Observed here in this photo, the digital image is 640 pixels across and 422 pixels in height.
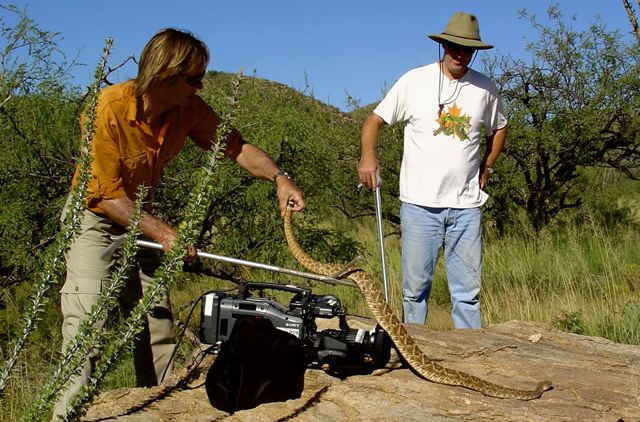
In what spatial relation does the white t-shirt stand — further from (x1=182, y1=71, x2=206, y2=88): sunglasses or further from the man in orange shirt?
(x1=182, y1=71, x2=206, y2=88): sunglasses

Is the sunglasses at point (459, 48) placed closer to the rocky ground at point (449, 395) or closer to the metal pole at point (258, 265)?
the rocky ground at point (449, 395)

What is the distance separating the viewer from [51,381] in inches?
112

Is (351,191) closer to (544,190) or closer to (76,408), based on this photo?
(544,190)

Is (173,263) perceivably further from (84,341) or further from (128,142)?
(128,142)

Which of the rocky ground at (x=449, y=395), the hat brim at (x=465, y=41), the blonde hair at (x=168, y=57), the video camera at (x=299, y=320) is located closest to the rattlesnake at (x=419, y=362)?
the rocky ground at (x=449, y=395)

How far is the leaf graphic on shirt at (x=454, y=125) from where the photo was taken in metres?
5.32

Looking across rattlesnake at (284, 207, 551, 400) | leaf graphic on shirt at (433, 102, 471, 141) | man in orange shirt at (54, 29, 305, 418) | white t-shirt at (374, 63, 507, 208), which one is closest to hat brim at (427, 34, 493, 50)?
white t-shirt at (374, 63, 507, 208)

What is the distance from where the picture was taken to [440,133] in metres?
5.34

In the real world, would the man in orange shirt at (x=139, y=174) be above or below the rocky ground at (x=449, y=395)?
above

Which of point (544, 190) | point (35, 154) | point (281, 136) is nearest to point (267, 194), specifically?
point (281, 136)

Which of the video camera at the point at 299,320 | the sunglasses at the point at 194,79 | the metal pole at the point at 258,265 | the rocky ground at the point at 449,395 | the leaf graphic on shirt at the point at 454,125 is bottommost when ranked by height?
the rocky ground at the point at 449,395

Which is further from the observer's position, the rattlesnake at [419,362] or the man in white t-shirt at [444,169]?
the man in white t-shirt at [444,169]

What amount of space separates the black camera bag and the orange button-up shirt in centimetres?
100

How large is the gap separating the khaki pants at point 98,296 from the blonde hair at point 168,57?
0.82 metres
